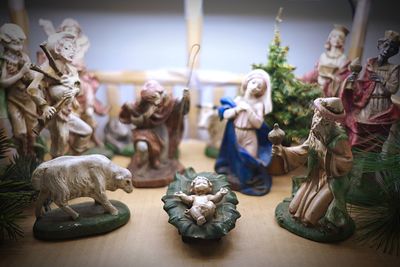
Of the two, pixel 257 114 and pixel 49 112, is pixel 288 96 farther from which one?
pixel 49 112

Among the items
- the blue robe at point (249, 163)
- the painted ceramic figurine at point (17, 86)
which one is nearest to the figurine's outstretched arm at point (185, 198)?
the blue robe at point (249, 163)

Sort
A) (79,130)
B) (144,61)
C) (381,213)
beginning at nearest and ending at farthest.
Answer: (381,213) < (79,130) < (144,61)

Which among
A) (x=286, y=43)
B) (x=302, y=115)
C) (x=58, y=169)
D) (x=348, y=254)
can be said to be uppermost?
(x=286, y=43)

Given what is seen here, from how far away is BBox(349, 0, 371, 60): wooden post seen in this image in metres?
1.91

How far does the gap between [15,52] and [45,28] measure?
192 mm

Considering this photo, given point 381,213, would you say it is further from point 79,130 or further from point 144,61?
point 144,61

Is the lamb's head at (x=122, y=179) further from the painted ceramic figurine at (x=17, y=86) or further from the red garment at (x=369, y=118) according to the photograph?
the red garment at (x=369, y=118)

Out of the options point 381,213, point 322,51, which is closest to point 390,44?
point 322,51

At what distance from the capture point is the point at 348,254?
64.7 inches

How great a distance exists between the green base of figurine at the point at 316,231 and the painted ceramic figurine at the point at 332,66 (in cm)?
76

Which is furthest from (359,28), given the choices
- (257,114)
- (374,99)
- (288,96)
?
(257,114)

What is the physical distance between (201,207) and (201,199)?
74 mm

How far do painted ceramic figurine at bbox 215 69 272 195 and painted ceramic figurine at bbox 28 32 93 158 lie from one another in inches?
34.5

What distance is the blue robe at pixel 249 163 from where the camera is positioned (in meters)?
2.18
